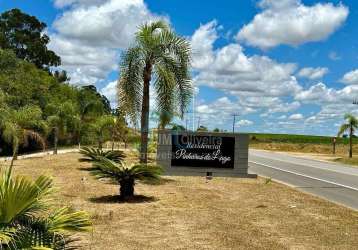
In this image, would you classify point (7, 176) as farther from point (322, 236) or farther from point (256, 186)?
point (256, 186)

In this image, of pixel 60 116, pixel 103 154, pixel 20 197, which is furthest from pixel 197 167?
pixel 60 116

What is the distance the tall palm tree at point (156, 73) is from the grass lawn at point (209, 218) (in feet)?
12.4

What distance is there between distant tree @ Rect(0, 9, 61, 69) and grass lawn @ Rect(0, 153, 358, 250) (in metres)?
69.6

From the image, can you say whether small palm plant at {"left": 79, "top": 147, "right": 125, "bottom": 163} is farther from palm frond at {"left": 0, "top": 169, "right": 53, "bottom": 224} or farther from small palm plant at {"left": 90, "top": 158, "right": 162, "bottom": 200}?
palm frond at {"left": 0, "top": 169, "right": 53, "bottom": 224}

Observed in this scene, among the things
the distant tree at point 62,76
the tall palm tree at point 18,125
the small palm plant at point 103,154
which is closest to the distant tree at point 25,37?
the distant tree at point 62,76

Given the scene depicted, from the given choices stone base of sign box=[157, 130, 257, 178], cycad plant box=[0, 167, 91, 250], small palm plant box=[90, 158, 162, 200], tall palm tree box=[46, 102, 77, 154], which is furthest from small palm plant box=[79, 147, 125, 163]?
tall palm tree box=[46, 102, 77, 154]

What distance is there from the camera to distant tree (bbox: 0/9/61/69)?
82062 mm

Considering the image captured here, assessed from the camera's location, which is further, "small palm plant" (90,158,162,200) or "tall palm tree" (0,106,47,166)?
"tall palm tree" (0,106,47,166)

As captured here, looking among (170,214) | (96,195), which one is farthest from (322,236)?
(96,195)

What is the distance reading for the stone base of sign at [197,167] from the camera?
21.1 metres

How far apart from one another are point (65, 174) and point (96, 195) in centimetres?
568

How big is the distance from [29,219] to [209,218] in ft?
16.4

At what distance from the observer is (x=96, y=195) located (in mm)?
13555

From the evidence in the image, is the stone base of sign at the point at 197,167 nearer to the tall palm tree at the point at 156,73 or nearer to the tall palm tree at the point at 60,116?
the tall palm tree at the point at 156,73
